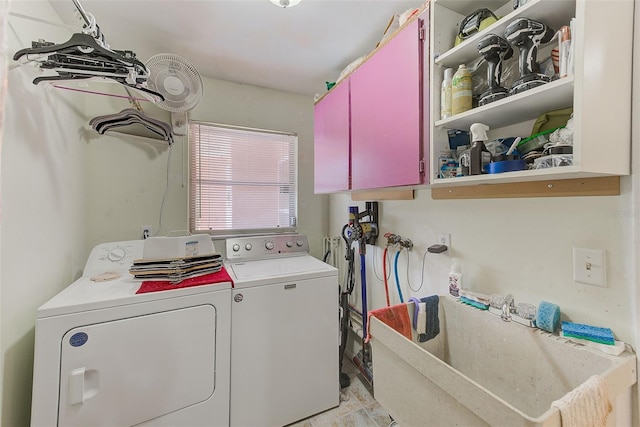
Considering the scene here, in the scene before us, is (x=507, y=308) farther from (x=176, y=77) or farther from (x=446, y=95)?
(x=176, y=77)

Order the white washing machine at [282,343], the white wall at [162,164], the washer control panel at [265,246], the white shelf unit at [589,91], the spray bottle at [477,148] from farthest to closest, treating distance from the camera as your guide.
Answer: the washer control panel at [265,246], the white wall at [162,164], the white washing machine at [282,343], the spray bottle at [477,148], the white shelf unit at [589,91]

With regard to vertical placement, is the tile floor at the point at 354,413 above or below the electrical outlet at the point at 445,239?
below

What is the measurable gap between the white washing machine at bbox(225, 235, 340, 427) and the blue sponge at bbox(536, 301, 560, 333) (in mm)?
1160

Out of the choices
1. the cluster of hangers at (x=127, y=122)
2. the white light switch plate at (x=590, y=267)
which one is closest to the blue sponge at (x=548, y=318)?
the white light switch plate at (x=590, y=267)

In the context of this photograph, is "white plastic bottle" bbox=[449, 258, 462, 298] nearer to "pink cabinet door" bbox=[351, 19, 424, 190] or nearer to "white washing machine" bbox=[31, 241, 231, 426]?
"pink cabinet door" bbox=[351, 19, 424, 190]

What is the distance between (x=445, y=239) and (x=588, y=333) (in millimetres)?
692

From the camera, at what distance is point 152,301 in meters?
1.36

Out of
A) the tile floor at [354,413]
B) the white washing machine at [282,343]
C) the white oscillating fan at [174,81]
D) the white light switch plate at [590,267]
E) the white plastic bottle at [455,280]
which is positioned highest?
the white oscillating fan at [174,81]

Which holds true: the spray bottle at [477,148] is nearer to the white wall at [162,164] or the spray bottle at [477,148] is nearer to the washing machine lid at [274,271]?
the washing machine lid at [274,271]

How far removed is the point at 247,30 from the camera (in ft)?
5.52

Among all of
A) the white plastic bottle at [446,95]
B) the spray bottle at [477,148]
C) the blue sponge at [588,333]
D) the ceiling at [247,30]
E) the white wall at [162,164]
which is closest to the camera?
the blue sponge at [588,333]

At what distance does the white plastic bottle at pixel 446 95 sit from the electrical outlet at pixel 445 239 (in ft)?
2.27

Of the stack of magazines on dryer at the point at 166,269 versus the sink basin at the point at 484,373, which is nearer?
the sink basin at the point at 484,373

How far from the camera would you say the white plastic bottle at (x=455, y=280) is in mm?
1369
